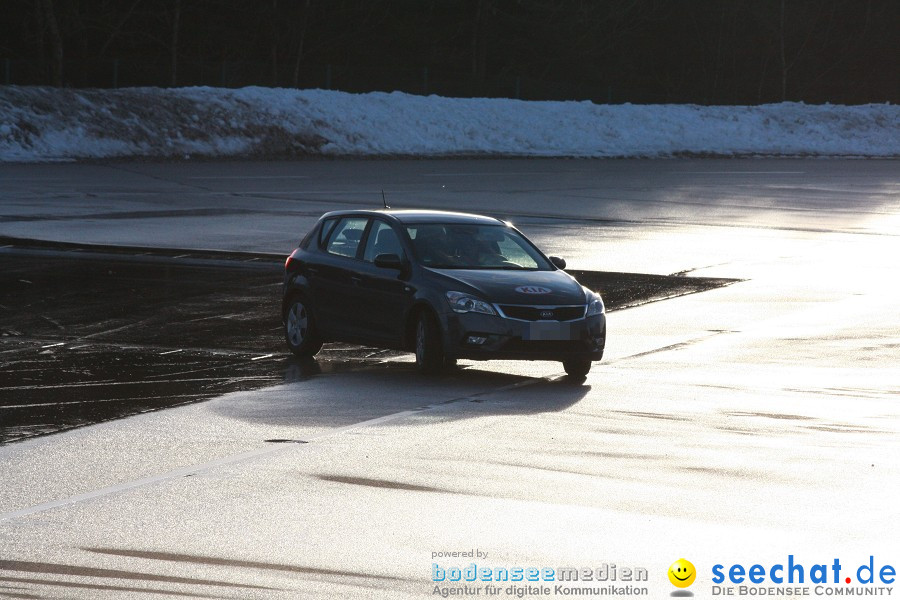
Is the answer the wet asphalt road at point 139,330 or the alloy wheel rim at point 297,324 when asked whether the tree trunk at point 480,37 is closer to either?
the wet asphalt road at point 139,330

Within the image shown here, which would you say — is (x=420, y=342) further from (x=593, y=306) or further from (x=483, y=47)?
(x=483, y=47)

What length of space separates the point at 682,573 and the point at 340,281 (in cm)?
878

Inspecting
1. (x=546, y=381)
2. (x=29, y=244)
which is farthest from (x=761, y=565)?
(x=29, y=244)

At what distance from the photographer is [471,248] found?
15.4 m

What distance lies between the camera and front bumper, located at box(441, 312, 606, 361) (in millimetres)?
14094

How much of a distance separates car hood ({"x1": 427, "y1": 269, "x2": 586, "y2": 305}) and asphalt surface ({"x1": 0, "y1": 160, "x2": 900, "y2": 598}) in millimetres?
733

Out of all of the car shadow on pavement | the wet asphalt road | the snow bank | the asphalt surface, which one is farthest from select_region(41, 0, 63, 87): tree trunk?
the car shadow on pavement

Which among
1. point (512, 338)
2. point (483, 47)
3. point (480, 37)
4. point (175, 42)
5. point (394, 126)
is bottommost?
point (512, 338)

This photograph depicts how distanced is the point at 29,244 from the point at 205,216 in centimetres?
636

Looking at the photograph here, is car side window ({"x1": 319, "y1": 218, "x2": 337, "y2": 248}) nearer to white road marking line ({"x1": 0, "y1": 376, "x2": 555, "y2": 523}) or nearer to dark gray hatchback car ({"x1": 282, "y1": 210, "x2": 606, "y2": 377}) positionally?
dark gray hatchback car ({"x1": 282, "y1": 210, "x2": 606, "y2": 377})

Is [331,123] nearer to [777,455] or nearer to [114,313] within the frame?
[114,313]

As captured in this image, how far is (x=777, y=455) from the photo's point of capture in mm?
10352

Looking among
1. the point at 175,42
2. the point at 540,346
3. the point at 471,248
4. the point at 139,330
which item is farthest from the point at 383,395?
the point at 175,42

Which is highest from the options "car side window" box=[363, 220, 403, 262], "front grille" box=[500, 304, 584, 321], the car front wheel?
"car side window" box=[363, 220, 403, 262]
